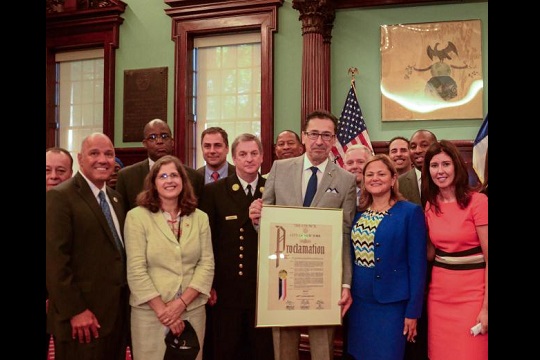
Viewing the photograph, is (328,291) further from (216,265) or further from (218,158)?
(218,158)

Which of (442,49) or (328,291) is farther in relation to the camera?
(442,49)

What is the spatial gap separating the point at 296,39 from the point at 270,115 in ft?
3.49

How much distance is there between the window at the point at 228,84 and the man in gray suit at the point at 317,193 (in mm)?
4149

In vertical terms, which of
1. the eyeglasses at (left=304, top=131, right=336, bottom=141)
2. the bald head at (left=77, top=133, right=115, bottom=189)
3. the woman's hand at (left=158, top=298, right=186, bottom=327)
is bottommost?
the woman's hand at (left=158, top=298, right=186, bottom=327)

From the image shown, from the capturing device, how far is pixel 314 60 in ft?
22.0

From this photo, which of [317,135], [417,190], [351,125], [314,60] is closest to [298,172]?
[317,135]

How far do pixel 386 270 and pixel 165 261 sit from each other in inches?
48.5

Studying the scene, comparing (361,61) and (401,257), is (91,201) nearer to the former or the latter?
(401,257)

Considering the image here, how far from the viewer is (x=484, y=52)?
6430 millimetres

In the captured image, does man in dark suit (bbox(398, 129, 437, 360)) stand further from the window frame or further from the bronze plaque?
the bronze plaque

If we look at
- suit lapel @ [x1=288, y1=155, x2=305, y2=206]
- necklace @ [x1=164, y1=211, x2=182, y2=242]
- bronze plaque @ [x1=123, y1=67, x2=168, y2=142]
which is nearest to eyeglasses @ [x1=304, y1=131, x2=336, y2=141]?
suit lapel @ [x1=288, y1=155, x2=305, y2=206]

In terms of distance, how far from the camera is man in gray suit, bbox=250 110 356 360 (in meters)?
3.02

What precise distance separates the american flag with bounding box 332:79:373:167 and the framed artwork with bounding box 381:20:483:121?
0.38 meters
